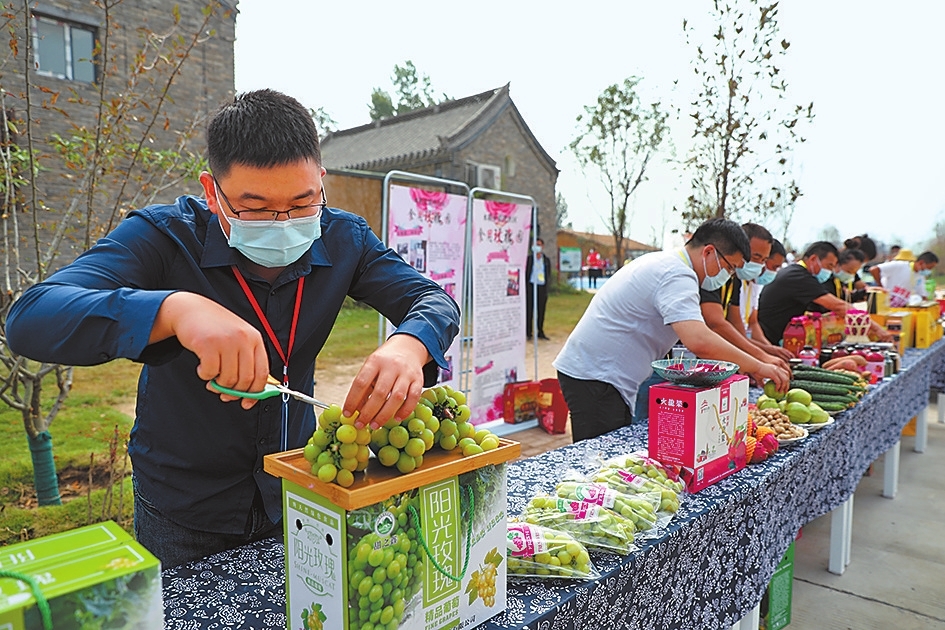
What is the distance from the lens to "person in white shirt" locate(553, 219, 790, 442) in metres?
2.91

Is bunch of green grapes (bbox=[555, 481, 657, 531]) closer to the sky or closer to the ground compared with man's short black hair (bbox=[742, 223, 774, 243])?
closer to the ground

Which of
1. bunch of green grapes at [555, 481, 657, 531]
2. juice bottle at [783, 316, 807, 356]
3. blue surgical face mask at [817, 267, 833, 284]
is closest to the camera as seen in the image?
bunch of green grapes at [555, 481, 657, 531]

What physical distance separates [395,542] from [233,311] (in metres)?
0.67

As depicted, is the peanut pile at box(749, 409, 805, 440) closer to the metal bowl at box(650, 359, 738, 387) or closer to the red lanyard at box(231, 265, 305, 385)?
the metal bowl at box(650, 359, 738, 387)

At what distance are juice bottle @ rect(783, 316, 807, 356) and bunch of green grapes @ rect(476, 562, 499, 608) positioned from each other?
134 inches

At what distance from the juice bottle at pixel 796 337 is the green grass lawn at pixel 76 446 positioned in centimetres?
281

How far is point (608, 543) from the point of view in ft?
4.73

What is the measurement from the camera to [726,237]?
3.02 m

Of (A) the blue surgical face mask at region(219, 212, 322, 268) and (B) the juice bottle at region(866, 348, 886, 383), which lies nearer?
(A) the blue surgical face mask at region(219, 212, 322, 268)

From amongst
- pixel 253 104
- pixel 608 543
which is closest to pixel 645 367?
pixel 608 543

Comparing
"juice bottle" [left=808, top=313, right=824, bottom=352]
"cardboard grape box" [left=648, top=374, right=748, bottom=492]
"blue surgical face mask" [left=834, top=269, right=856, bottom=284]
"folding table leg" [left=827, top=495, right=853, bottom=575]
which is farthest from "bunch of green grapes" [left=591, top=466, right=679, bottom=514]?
"blue surgical face mask" [left=834, top=269, right=856, bottom=284]

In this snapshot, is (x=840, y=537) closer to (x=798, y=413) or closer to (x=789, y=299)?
(x=798, y=413)

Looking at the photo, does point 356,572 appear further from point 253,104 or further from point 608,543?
point 253,104

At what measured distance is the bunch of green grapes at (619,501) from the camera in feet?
5.12
